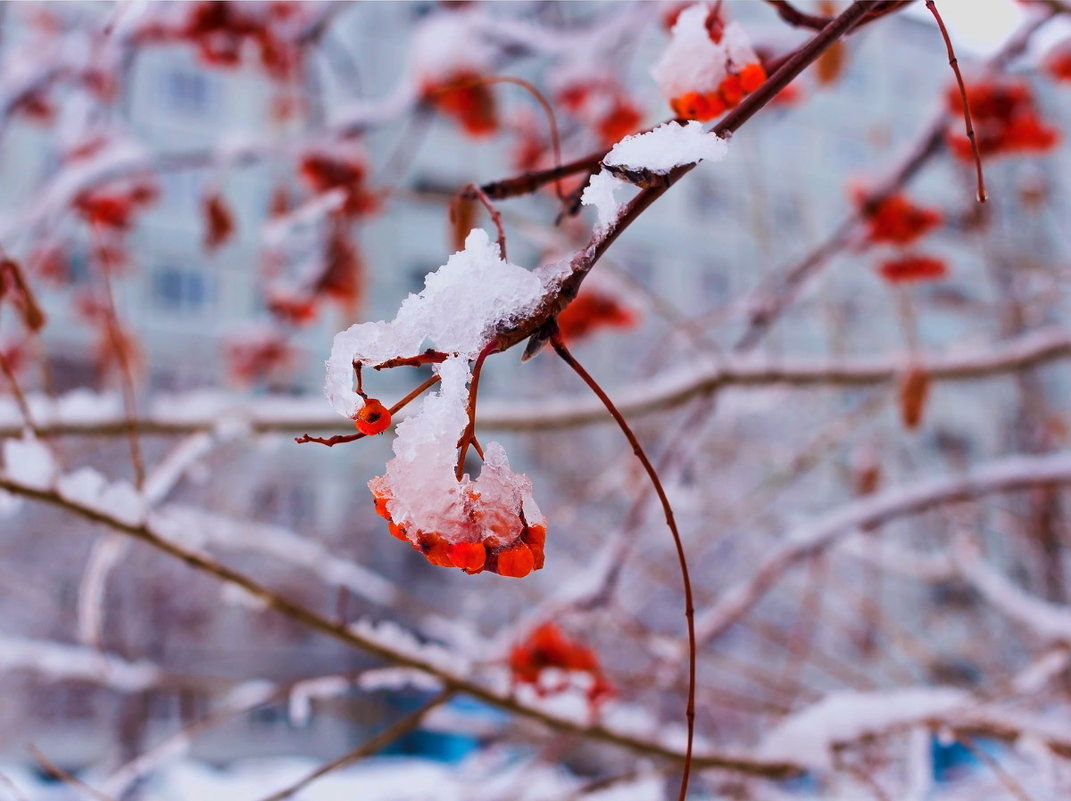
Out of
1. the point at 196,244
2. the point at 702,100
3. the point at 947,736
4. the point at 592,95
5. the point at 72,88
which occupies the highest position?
the point at 196,244

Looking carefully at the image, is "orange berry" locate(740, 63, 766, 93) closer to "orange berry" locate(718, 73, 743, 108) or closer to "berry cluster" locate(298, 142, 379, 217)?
"orange berry" locate(718, 73, 743, 108)

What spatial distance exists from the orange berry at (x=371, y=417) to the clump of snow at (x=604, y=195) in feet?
0.44

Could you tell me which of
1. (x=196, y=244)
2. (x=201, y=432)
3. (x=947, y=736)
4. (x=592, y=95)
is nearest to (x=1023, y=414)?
(x=592, y=95)

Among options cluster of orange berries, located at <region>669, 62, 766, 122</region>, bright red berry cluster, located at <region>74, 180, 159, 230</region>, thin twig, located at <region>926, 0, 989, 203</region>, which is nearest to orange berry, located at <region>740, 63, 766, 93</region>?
cluster of orange berries, located at <region>669, 62, 766, 122</region>

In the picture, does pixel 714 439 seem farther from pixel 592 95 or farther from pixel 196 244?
pixel 196 244

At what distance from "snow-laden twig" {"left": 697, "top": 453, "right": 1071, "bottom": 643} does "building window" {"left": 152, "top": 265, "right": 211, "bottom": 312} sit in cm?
937

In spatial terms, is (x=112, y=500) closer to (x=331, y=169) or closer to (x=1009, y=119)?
(x=331, y=169)

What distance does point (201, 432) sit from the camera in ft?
4.26

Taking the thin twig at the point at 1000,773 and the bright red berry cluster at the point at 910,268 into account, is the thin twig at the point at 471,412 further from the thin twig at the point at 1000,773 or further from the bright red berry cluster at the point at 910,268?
the bright red berry cluster at the point at 910,268

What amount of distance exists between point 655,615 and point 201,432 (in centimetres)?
762

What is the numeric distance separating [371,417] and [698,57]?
15.0 inches

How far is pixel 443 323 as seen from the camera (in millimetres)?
417

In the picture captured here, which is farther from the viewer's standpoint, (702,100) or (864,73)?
(864,73)

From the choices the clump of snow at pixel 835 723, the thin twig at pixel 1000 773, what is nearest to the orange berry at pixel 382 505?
the thin twig at pixel 1000 773
